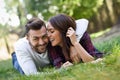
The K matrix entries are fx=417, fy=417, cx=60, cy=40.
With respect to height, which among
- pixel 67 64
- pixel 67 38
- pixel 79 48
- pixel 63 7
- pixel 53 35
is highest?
pixel 53 35

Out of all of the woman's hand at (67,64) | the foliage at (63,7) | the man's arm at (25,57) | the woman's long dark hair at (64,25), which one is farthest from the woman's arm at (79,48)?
the foliage at (63,7)

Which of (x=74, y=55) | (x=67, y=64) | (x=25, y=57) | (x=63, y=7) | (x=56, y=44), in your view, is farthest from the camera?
(x=63, y=7)

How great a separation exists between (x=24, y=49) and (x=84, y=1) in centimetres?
2204

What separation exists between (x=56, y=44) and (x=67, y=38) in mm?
223

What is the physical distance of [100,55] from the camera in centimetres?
703

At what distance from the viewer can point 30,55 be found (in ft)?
23.3

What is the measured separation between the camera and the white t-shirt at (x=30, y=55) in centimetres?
686

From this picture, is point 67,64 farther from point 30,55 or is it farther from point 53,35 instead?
point 30,55

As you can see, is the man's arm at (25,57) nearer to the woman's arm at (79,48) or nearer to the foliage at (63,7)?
the woman's arm at (79,48)

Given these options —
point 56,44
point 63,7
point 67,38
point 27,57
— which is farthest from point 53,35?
point 63,7

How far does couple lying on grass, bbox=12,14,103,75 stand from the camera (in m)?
6.65

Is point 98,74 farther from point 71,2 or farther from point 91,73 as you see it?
point 71,2

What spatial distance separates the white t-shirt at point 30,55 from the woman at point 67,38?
0.39 ft

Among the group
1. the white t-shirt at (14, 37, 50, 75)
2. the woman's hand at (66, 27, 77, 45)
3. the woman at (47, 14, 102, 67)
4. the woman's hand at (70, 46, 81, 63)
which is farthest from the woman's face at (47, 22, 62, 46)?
the white t-shirt at (14, 37, 50, 75)
